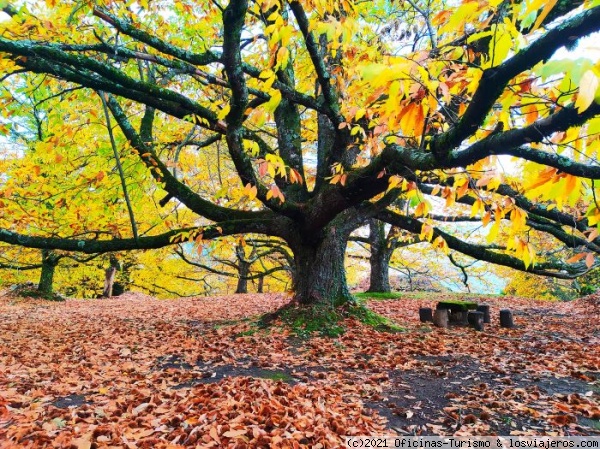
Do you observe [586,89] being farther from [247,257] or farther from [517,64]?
[247,257]

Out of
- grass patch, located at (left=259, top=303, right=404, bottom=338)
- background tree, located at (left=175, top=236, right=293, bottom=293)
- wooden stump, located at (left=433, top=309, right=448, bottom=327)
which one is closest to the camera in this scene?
grass patch, located at (left=259, top=303, right=404, bottom=338)

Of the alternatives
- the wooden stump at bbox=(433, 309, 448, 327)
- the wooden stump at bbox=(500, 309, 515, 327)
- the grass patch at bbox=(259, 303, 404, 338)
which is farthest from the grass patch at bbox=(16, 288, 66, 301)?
the wooden stump at bbox=(500, 309, 515, 327)

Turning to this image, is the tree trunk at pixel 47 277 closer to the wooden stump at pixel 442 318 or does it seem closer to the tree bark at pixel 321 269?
the tree bark at pixel 321 269

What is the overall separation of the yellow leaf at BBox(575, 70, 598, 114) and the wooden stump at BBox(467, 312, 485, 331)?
6195mm

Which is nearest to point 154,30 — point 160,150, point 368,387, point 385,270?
point 160,150

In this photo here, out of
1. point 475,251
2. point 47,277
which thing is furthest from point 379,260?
point 47,277

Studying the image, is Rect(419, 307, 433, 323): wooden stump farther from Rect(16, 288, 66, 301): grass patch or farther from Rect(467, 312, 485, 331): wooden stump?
Rect(16, 288, 66, 301): grass patch

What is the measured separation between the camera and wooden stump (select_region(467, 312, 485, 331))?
20.7 feet

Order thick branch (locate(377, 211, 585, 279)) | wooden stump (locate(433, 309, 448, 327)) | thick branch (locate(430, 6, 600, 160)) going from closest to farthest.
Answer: thick branch (locate(430, 6, 600, 160)) → thick branch (locate(377, 211, 585, 279)) → wooden stump (locate(433, 309, 448, 327))

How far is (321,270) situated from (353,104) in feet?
9.48

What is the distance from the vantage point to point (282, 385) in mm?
3346

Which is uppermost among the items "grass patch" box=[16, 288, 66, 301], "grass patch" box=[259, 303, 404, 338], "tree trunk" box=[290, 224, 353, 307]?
"tree trunk" box=[290, 224, 353, 307]

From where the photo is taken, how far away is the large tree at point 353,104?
1.71 metres

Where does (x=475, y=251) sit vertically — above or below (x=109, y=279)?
above
